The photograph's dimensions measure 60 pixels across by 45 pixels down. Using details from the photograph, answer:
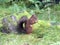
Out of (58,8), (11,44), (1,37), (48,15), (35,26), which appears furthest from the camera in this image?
(58,8)

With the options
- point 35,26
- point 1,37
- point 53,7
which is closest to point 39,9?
point 53,7

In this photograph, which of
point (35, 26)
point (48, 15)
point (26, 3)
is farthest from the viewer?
point (26, 3)

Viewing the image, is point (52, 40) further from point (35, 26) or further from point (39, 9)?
point (39, 9)

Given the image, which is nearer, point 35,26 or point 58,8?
point 35,26

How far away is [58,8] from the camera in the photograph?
8.46 metres

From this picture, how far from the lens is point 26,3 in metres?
9.12

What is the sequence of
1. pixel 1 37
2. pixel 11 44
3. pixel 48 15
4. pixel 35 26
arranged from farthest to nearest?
pixel 48 15 < pixel 35 26 < pixel 1 37 < pixel 11 44

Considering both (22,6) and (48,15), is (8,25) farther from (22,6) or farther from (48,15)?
(22,6)

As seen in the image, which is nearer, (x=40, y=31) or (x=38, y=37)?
(x=38, y=37)

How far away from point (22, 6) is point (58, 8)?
4.03 ft

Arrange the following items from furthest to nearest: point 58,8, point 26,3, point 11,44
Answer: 1. point 26,3
2. point 58,8
3. point 11,44

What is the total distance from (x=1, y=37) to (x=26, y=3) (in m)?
3.87

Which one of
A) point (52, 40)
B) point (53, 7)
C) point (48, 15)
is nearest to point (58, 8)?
point (53, 7)

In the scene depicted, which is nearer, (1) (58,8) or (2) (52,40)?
(2) (52,40)
